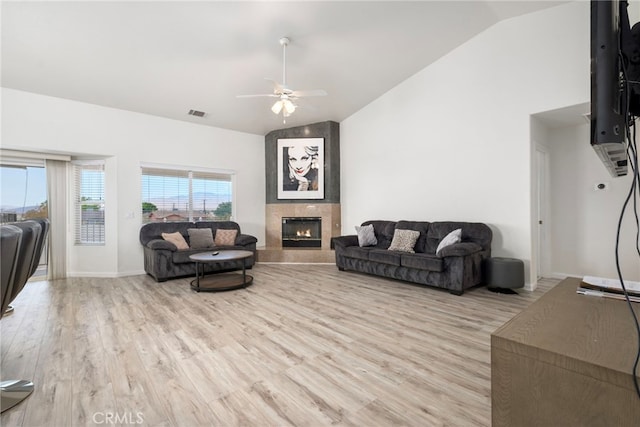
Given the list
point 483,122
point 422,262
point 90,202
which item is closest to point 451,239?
point 422,262

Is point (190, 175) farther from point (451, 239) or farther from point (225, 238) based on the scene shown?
point (451, 239)

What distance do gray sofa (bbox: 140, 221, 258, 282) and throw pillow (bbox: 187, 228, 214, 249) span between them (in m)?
0.13

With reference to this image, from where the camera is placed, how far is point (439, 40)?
161 inches

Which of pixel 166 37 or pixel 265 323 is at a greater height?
pixel 166 37

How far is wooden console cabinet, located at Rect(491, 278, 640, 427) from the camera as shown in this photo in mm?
741

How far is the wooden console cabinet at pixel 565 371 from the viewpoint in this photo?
741mm

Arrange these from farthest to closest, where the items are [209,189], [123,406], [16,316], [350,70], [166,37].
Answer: [209,189], [350,70], [166,37], [16,316], [123,406]

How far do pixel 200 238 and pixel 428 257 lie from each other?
4088 millimetres

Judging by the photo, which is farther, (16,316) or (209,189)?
(209,189)

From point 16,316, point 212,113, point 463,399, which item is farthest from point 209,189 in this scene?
point 463,399

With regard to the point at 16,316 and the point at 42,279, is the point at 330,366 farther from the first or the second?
the point at 42,279

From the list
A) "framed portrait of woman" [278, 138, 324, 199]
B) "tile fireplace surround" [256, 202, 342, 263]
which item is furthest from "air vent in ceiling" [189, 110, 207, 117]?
"tile fireplace surround" [256, 202, 342, 263]

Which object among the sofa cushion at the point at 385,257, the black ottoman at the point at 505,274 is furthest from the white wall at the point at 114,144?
the black ottoman at the point at 505,274

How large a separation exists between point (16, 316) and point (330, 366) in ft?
11.8
